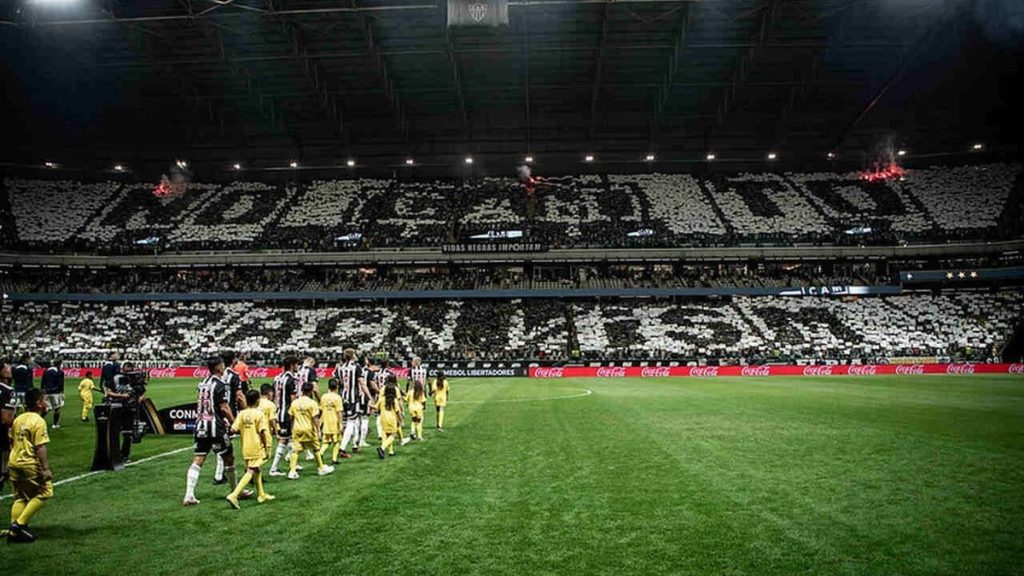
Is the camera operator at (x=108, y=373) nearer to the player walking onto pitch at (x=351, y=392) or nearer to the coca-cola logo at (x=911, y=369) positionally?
the player walking onto pitch at (x=351, y=392)

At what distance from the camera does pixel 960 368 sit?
3991 cm

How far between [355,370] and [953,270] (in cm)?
5207

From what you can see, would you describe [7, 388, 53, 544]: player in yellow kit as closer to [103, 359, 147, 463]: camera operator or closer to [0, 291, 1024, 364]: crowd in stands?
[103, 359, 147, 463]: camera operator

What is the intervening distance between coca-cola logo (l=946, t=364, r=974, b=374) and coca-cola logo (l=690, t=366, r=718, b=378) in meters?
14.9

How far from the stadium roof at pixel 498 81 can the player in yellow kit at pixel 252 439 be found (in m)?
32.2

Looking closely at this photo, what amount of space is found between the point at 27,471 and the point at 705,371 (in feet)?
128

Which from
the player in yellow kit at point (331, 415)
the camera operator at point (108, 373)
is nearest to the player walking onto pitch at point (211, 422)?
the player in yellow kit at point (331, 415)

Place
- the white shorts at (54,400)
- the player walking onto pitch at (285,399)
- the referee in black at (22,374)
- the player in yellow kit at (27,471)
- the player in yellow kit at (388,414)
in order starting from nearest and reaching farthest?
the player in yellow kit at (27,471) < the player walking onto pitch at (285,399) < the player in yellow kit at (388,414) < the referee in black at (22,374) < the white shorts at (54,400)

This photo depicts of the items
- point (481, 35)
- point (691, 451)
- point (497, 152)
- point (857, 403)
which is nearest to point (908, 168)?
point (497, 152)

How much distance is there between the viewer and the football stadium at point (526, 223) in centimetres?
1858

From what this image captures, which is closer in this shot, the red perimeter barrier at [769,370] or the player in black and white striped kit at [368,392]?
the player in black and white striped kit at [368,392]

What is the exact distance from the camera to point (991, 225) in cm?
4997

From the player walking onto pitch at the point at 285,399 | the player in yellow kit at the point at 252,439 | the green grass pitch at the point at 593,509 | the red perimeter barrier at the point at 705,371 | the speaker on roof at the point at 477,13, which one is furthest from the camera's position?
the red perimeter barrier at the point at 705,371

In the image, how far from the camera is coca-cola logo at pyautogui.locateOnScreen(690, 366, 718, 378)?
41141 millimetres
